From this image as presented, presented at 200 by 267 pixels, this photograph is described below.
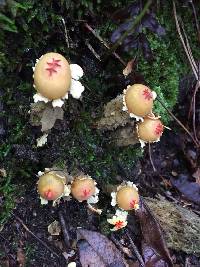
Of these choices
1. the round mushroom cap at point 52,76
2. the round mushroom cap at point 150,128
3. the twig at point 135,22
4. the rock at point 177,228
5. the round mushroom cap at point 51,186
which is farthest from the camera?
the rock at point 177,228

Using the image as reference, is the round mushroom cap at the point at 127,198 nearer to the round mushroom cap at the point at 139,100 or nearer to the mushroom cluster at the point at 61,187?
the mushroom cluster at the point at 61,187

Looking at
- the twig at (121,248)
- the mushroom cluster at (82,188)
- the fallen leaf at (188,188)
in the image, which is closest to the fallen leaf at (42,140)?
the mushroom cluster at (82,188)

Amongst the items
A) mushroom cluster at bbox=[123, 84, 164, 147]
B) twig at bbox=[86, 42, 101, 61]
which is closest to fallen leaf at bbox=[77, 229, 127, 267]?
mushroom cluster at bbox=[123, 84, 164, 147]

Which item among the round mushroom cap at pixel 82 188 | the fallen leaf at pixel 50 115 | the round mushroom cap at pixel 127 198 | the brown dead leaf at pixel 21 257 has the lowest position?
the brown dead leaf at pixel 21 257

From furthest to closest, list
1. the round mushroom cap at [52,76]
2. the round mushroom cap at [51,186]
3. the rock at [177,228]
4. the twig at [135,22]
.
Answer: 1. the rock at [177,228]
2. the round mushroom cap at [51,186]
3. the twig at [135,22]
4. the round mushroom cap at [52,76]

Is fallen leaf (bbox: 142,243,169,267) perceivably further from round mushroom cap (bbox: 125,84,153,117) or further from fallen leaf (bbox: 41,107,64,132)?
fallen leaf (bbox: 41,107,64,132)

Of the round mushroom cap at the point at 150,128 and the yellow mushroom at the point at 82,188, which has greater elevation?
the round mushroom cap at the point at 150,128

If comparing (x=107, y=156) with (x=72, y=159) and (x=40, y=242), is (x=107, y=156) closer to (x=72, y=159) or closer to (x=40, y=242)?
(x=72, y=159)
